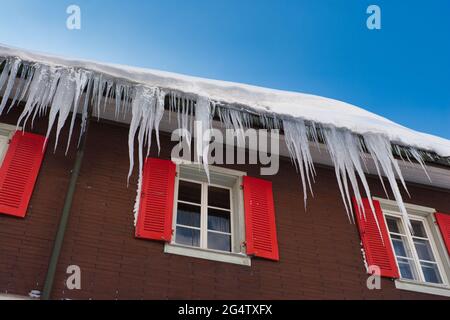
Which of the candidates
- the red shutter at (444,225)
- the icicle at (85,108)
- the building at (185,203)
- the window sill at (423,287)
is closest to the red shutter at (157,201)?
the building at (185,203)

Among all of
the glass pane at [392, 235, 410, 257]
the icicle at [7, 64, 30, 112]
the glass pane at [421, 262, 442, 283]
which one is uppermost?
the icicle at [7, 64, 30, 112]

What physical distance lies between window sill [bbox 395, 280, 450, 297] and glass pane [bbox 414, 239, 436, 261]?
2.12ft

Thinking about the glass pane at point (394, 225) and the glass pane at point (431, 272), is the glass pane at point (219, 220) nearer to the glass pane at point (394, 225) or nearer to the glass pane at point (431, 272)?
the glass pane at point (394, 225)

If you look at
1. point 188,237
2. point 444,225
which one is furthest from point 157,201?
point 444,225

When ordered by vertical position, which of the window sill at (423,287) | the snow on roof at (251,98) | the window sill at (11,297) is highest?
the snow on roof at (251,98)

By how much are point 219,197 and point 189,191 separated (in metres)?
0.41

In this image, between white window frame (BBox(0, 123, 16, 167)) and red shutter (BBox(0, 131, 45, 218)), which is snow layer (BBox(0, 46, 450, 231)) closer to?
white window frame (BBox(0, 123, 16, 167))

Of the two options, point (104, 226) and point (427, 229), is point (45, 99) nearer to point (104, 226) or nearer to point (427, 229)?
point (104, 226)

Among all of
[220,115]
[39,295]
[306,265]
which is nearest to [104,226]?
[39,295]

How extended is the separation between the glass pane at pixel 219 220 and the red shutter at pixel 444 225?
3.06 m

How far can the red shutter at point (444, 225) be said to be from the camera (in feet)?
22.5

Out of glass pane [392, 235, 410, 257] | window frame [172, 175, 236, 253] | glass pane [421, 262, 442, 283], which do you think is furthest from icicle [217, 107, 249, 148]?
→ glass pane [421, 262, 442, 283]

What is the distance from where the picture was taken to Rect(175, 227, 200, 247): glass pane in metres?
5.84

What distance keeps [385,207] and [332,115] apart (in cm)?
152
